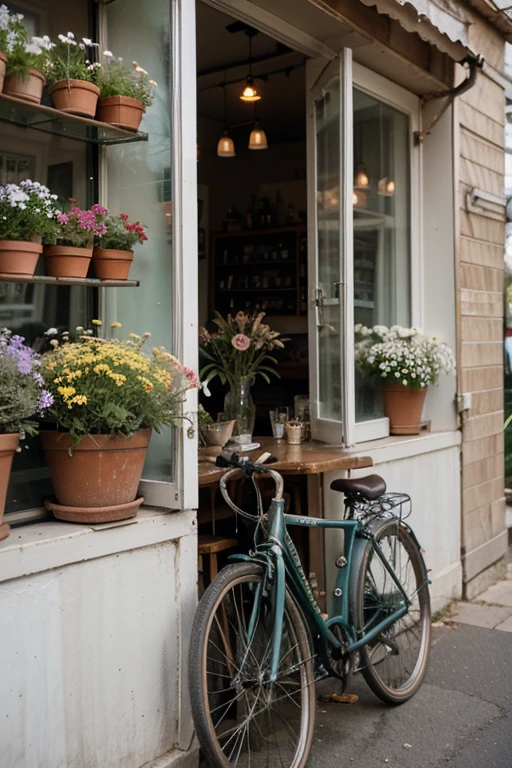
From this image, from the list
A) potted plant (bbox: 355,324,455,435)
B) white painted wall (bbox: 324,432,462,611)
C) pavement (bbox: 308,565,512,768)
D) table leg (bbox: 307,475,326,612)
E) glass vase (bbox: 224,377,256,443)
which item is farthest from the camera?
potted plant (bbox: 355,324,455,435)

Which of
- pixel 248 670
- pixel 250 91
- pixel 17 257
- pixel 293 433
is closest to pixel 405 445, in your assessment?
pixel 293 433

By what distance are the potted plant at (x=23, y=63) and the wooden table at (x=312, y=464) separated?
5.16 ft

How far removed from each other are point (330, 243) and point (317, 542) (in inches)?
61.7

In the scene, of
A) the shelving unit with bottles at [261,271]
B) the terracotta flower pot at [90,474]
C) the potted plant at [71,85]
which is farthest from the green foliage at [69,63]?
the shelving unit with bottles at [261,271]

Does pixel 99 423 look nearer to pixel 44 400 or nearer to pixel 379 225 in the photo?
Answer: pixel 44 400

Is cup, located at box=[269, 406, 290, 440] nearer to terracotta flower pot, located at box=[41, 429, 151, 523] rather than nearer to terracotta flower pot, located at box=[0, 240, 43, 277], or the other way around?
terracotta flower pot, located at box=[41, 429, 151, 523]

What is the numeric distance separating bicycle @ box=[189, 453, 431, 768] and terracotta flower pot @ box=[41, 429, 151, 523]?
0.38 m

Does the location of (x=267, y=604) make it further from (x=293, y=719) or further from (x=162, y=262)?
(x=162, y=262)

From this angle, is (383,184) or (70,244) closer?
(70,244)

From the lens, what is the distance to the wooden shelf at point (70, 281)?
2605 mm

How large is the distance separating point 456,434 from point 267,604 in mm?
2538

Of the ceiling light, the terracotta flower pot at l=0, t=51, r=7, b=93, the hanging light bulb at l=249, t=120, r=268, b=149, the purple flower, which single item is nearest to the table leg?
the purple flower

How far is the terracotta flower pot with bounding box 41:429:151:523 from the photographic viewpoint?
104 inches

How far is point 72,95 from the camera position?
2748 mm
